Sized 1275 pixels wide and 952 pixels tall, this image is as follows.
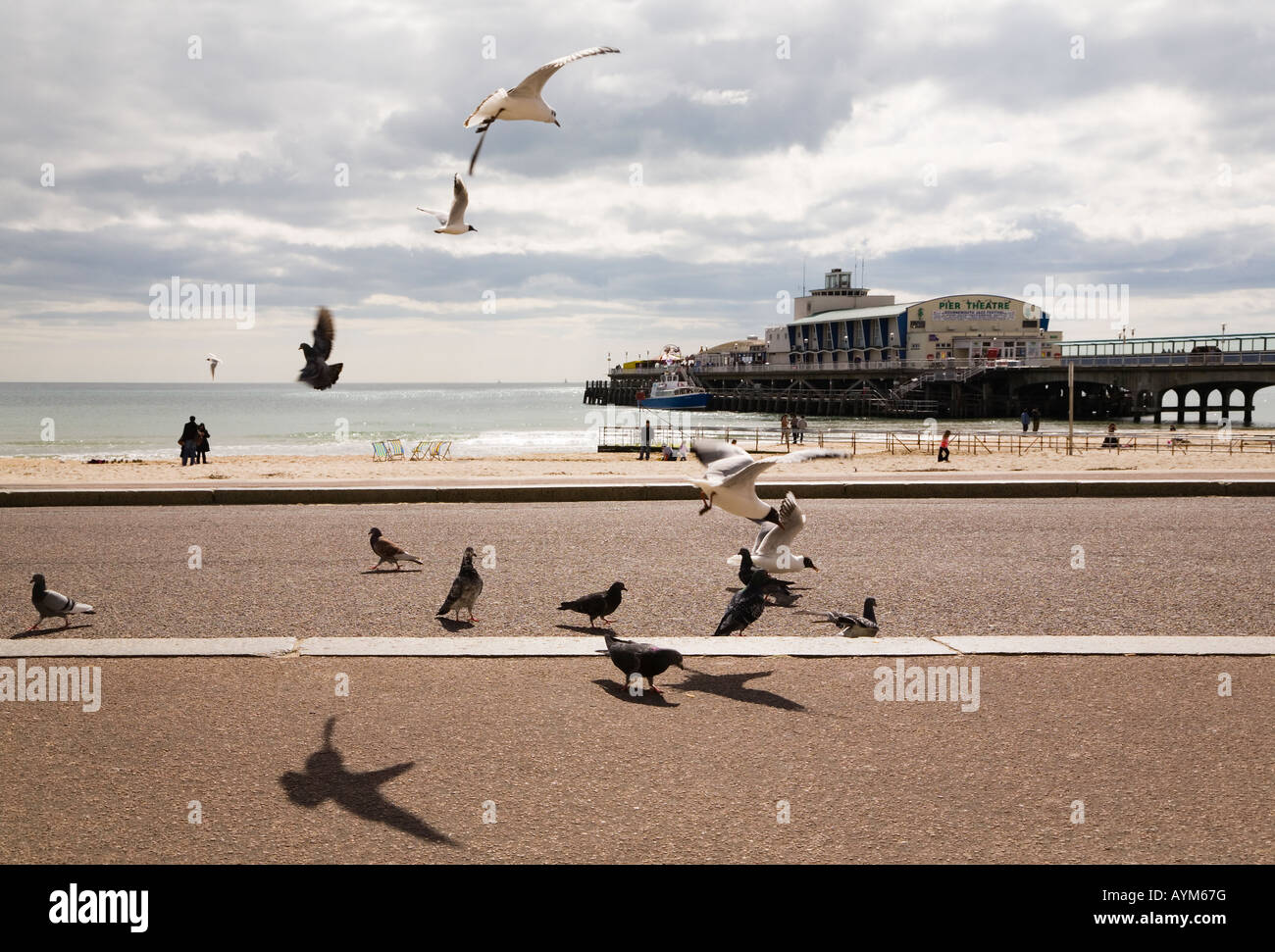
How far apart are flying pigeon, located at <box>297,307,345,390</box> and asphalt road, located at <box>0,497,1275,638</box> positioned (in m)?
3.11

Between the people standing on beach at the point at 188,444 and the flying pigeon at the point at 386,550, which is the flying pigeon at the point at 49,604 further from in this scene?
the people standing on beach at the point at 188,444

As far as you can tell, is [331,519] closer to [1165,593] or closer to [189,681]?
[189,681]

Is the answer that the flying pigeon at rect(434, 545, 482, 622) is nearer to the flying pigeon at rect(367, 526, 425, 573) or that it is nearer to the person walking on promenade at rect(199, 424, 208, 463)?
the flying pigeon at rect(367, 526, 425, 573)

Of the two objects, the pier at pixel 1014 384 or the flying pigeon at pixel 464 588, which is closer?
the flying pigeon at pixel 464 588

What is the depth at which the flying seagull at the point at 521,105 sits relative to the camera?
15.1 feet

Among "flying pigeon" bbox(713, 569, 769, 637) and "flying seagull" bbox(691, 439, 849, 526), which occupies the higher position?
"flying seagull" bbox(691, 439, 849, 526)

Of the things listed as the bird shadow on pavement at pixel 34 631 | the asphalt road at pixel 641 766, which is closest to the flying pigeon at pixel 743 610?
the asphalt road at pixel 641 766

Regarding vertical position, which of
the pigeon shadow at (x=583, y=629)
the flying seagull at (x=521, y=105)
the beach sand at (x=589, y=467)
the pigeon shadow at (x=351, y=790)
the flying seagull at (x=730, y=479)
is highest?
the flying seagull at (x=521, y=105)

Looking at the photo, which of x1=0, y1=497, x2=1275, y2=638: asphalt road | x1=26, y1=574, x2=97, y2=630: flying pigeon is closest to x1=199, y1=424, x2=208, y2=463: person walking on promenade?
x1=0, y1=497, x2=1275, y2=638: asphalt road

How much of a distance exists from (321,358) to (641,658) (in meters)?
2.44

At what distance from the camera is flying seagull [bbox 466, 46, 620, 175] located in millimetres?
4598

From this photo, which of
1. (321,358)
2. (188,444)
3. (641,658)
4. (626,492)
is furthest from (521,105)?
(188,444)

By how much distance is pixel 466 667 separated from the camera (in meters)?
6.24

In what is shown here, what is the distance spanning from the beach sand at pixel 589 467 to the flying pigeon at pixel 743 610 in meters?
14.8
